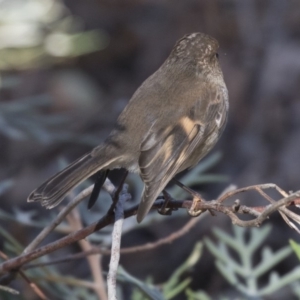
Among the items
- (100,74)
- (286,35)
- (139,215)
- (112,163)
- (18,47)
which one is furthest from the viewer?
(100,74)

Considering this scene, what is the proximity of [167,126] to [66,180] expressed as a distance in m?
0.54

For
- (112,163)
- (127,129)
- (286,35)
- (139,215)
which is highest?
(286,35)

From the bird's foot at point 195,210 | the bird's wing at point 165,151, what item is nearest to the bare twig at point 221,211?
the bird's foot at point 195,210

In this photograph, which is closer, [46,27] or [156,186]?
[156,186]

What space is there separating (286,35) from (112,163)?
4.76 metres

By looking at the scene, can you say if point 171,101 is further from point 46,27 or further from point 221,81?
point 46,27

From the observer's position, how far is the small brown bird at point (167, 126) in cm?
290

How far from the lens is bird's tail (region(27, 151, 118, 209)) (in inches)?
108

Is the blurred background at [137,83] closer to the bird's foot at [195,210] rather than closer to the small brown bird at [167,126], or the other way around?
the small brown bird at [167,126]

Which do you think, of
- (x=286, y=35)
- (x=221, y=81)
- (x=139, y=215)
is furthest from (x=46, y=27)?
(x=139, y=215)

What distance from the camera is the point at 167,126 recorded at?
10.4 ft

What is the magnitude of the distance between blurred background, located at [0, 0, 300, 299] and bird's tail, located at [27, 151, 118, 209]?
157 cm

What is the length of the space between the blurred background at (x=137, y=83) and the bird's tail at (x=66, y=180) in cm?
157

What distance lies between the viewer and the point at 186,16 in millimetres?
8227
